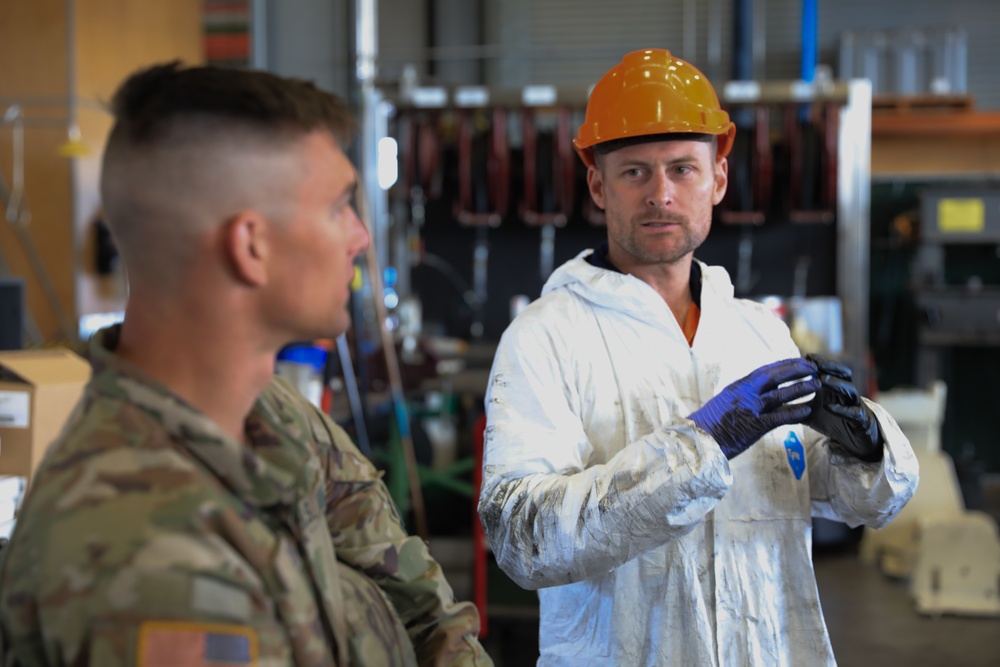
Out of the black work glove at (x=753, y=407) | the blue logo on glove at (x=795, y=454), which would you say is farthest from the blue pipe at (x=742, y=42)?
the black work glove at (x=753, y=407)

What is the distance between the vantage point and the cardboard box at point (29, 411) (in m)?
1.81

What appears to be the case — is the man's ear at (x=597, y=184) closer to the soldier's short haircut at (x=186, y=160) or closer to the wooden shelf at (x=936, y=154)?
the soldier's short haircut at (x=186, y=160)

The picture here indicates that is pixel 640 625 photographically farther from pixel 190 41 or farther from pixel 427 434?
pixel 190 41

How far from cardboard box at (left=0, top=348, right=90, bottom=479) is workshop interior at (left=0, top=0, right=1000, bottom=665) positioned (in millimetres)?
1289

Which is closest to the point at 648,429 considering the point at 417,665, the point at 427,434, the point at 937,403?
the point at 417,665

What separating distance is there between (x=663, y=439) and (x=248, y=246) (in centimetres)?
67

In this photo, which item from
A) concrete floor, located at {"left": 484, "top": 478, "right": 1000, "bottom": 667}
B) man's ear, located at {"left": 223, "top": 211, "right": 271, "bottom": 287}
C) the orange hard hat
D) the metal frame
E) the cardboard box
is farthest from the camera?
the metal frame

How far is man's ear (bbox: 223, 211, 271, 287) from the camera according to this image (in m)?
0.84

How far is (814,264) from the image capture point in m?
5.76

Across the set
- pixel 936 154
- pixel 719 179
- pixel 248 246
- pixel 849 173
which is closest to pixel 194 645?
pixel 248 246

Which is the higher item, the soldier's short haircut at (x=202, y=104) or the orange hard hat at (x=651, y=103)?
the orange hard hat at (x=651, y=103)

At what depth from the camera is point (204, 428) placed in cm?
80

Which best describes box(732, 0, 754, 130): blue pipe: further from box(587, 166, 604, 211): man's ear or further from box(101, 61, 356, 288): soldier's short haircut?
box(101, 61, 356, 288): soldier's short haircut

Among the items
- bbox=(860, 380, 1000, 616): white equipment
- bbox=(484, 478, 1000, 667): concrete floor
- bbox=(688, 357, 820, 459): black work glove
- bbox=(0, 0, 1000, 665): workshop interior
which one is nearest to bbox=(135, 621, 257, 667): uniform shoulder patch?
bbox=(688, 357, 820, 459): black work glove
